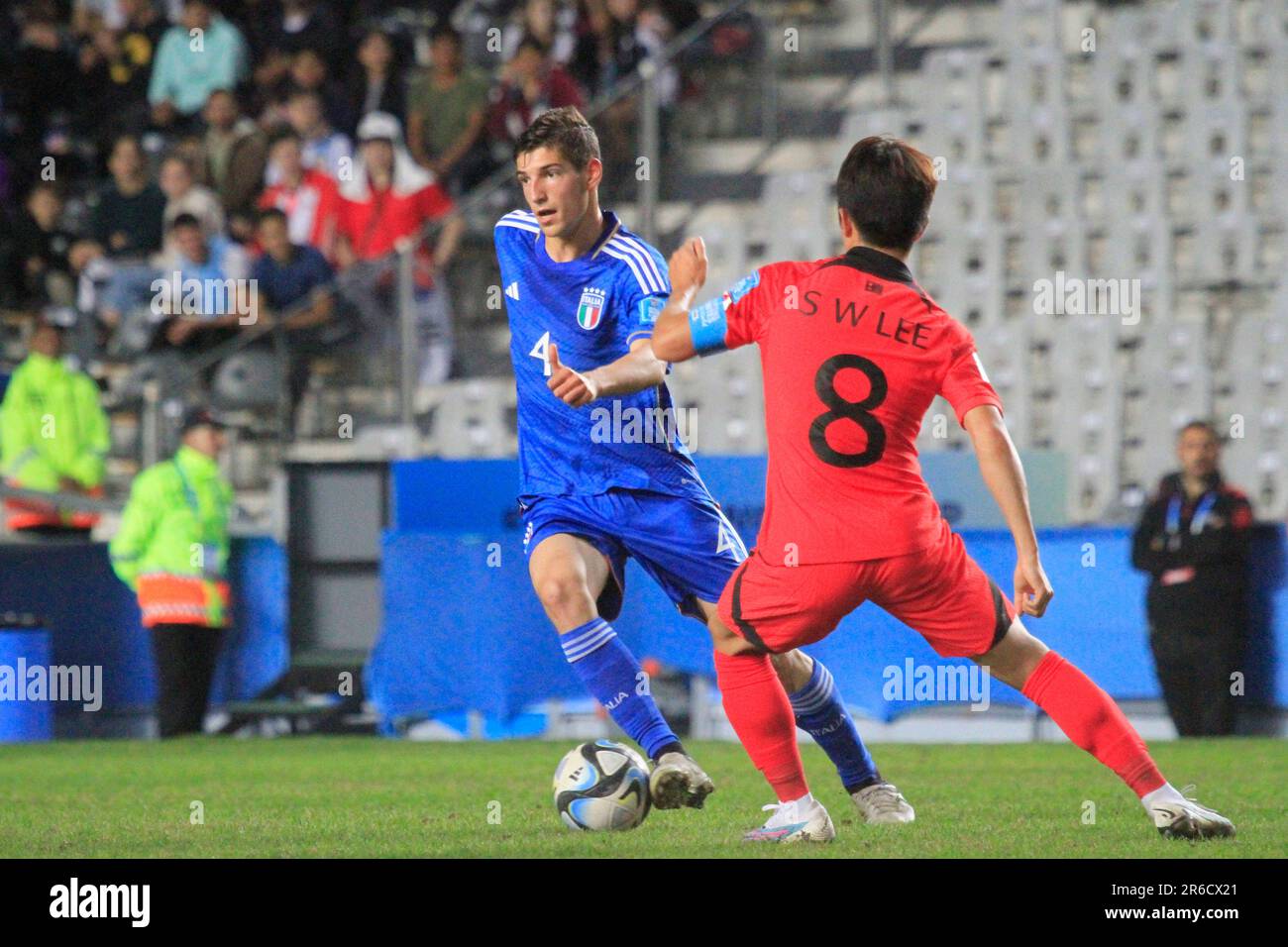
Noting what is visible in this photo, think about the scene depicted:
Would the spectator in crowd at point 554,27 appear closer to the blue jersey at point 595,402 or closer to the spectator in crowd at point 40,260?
the spectator in crowd at point 40,260

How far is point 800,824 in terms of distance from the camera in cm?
595

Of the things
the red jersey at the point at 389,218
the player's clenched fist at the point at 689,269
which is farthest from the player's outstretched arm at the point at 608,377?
the red jersey at the point at 389,218

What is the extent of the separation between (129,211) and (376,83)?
6.91 feet

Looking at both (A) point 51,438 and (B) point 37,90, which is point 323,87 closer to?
(B) point 37,90

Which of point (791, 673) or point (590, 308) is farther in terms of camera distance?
point (590, 308)

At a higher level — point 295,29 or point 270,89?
point 295,29

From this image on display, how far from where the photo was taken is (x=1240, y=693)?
11.4 m

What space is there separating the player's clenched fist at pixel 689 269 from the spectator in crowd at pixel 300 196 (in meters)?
8.74

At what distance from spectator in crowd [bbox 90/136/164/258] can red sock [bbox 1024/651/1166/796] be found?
10.9m

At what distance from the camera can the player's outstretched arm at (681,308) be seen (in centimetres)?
560

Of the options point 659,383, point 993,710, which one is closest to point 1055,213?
point 993,710

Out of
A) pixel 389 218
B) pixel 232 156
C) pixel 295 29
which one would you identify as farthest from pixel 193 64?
pixel 389 218

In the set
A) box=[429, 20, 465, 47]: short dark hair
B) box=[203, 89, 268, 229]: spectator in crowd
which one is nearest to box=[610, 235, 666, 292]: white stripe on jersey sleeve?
box=[429, 20, 465, 47]: short dark hair

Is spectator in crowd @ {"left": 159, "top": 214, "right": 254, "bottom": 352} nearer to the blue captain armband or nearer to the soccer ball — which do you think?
the soccer ball
